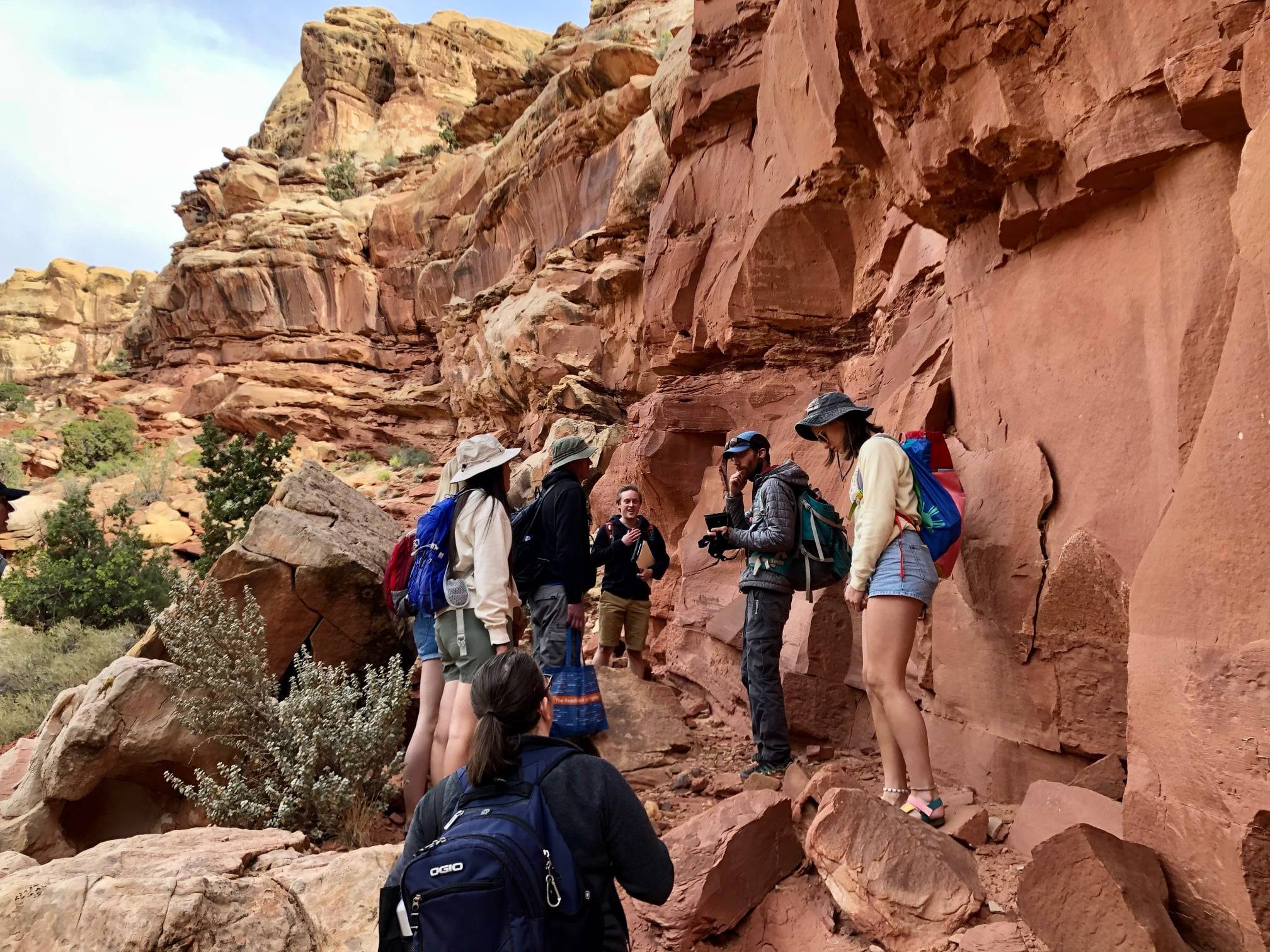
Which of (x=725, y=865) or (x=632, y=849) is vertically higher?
(x=632, y=849)

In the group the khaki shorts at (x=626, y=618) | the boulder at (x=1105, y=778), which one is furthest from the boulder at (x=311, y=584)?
the boulder at (x=1105, y=778)

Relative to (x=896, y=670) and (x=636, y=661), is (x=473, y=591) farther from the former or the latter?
(x=636, y=661)

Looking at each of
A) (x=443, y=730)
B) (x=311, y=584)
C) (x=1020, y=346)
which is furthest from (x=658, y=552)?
(x=1020, y=346)

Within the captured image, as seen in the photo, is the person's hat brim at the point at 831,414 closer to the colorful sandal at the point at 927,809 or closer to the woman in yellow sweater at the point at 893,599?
the woman in yellow sweater at the point at 893,599

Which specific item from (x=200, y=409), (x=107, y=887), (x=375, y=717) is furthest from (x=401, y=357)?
(x=107, y=887)

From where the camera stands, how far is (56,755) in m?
4.68

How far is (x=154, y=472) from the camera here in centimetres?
2369

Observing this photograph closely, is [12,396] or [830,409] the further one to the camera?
[12,396]

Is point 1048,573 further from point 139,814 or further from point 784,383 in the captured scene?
point 139,814

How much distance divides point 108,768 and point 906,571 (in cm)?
479

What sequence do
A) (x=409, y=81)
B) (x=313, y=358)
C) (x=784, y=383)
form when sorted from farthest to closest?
(x=409, y=81) < (x=313, y=358) < (x=784, y=383)

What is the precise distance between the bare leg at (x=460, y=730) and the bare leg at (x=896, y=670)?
5.80 ft

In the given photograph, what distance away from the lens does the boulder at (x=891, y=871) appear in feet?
8.29

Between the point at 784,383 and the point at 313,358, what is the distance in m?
23.7
